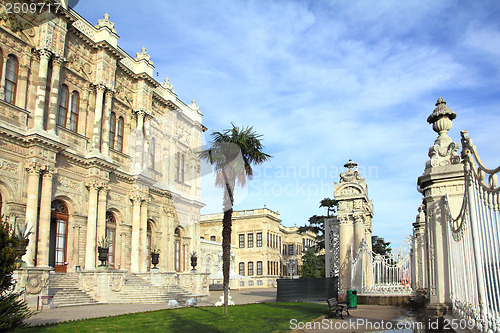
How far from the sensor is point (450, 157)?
8078 millimetres

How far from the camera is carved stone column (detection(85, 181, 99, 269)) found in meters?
22.5

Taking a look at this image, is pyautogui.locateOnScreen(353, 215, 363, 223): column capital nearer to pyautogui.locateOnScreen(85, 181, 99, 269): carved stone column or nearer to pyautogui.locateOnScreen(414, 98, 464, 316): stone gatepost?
pyautogui.locateOnScreen(414, 98, 464, 316): stone gatepost

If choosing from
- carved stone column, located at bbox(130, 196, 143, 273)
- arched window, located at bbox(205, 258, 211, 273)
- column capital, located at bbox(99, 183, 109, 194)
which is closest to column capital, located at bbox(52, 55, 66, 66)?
column capital, located at bbox(99, 183, 109, 194)

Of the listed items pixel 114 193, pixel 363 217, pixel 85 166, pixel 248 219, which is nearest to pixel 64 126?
pixel 85 166

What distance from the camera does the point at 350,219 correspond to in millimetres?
18281

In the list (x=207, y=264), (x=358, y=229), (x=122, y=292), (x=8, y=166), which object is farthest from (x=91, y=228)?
(x=207, y=264)

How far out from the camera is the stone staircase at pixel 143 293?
21.9 metres

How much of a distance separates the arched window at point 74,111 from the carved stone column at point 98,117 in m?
1.12

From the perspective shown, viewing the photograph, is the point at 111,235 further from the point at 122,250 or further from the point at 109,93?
the point at 109,93

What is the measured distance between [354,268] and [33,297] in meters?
13.0

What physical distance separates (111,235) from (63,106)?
8.01 meters

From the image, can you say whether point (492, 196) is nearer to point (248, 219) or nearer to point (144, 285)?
point (144, 285)

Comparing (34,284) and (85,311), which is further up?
(34,284)

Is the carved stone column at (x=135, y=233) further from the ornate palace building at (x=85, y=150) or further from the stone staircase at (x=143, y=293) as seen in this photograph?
the stone staircase at (x=143, y=293)
